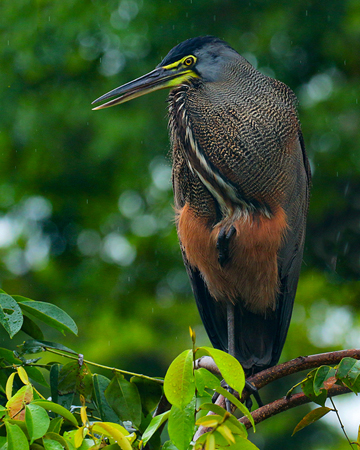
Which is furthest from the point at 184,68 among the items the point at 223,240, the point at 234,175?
the point at 223,240

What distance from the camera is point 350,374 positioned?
1113 mm

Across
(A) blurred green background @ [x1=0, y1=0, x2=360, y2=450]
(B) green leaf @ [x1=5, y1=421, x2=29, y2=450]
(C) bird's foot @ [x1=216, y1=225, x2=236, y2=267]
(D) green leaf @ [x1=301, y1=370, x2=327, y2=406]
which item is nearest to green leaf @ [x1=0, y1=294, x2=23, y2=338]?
(B) green leaf @ [x1=5, y1=421, x2=29, y2=450]

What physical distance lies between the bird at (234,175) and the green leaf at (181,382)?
3.84 feet

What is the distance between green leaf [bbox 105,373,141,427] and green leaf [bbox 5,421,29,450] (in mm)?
323

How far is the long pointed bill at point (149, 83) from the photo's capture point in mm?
1932

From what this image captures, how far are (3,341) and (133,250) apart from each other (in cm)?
123

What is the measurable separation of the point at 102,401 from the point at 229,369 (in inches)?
15.8

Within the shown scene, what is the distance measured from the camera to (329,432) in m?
4.21

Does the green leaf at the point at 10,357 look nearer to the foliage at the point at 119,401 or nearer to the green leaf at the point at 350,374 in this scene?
the foliage at the point at 119,401

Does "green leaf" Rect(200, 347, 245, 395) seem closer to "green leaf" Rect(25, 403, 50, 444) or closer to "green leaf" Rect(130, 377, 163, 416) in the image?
"green leaf" Rect(25, 403, 50, 444)

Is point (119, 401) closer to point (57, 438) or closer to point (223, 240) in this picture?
point (57, 438)

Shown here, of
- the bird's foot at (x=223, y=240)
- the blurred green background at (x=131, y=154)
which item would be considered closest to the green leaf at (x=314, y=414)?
the bird's foot at (x=223, y=240)

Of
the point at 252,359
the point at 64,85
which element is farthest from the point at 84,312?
the point at 252,359

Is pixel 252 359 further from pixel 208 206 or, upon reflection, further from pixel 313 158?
pixel 313 158
